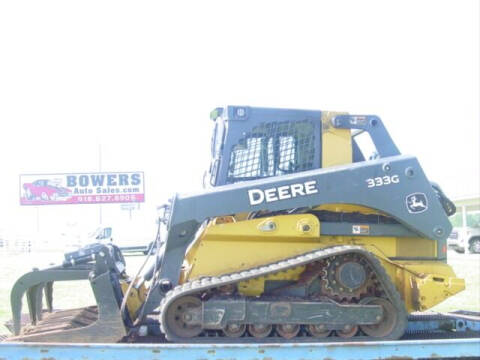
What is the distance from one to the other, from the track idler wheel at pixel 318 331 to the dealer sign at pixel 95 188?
3191 centimetres

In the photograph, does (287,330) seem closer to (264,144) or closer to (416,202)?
(416,202)

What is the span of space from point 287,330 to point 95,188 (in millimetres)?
32459

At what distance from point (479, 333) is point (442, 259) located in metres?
1.07

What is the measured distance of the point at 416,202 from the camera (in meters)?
5.16

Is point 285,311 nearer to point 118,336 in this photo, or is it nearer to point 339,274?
point 339,274

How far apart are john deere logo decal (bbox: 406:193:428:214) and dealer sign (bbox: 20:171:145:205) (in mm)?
31876

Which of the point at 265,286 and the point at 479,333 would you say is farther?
the point at 479,333

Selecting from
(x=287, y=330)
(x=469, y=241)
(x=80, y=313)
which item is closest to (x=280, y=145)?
(x=287, y=330)

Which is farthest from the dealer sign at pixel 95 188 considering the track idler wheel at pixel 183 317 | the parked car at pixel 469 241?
the track idler wheel at pixel 183 317

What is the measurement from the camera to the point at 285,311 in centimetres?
477

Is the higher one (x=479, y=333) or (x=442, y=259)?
(x=442, y=259)

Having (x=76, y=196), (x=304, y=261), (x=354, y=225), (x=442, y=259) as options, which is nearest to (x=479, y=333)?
(x=442, y=259)

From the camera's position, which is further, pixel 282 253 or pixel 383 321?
pixel 282 253

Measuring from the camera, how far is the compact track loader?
4.82m
